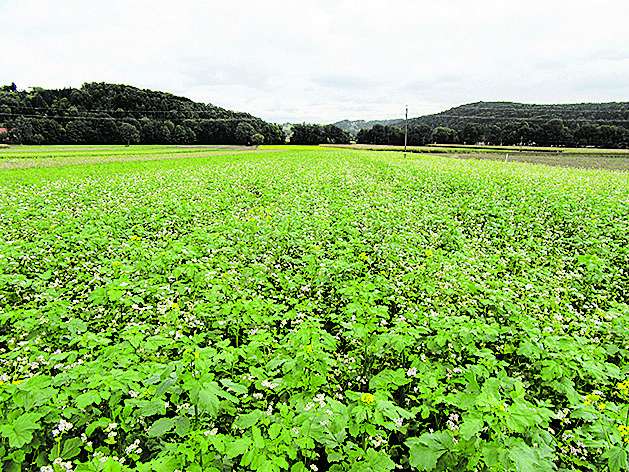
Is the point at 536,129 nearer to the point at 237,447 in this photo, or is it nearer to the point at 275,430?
the point at 275,430

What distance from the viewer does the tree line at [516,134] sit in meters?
83.8

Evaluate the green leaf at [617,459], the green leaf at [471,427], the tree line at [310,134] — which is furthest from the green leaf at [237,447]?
the tree line at [310,134]

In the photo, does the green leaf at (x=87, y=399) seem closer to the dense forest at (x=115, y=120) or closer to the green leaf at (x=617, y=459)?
the green leaf at (x=617, y=459)

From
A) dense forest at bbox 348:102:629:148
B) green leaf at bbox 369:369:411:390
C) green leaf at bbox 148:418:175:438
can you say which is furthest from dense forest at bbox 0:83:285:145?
green leaf at bbox 369:369:411:390

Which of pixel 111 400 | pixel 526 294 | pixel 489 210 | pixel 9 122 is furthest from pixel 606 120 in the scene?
pixel 9 122

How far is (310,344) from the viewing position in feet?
12.9

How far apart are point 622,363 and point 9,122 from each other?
9195 cm

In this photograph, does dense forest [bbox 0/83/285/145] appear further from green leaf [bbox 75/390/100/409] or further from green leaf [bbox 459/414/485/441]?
green leaf [bbox 459/414/485/441]

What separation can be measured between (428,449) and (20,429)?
3066 millimetres

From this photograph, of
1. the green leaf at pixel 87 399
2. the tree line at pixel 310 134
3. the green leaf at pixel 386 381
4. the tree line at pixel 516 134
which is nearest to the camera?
the green leaf at pixel 87 399

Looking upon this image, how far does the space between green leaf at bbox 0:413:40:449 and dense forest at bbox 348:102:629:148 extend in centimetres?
10561

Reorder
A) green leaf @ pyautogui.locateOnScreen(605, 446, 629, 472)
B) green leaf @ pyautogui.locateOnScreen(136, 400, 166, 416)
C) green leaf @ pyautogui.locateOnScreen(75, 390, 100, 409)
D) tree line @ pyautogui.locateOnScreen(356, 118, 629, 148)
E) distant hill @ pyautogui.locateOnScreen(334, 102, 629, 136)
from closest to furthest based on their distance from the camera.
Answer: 1. green leaf @ pyautogui.locateOnScreen(605, 446, 629, 472)
2. green leaf @ pyautogui.locateOnScreen(75, 390, 100, 409)
3. green leaf @ pyautogui.locateOnScreen(136, 400, 166, 416)
4. tree line @ pyautogui.locateOnScreen(356, 118, 629, 148)
5. distant hill @ pyautogui.locateOnScreen(334, 102, 629, 136)

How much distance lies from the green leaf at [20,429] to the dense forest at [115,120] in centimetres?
8358

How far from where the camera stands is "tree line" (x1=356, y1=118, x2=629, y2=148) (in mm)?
83750
